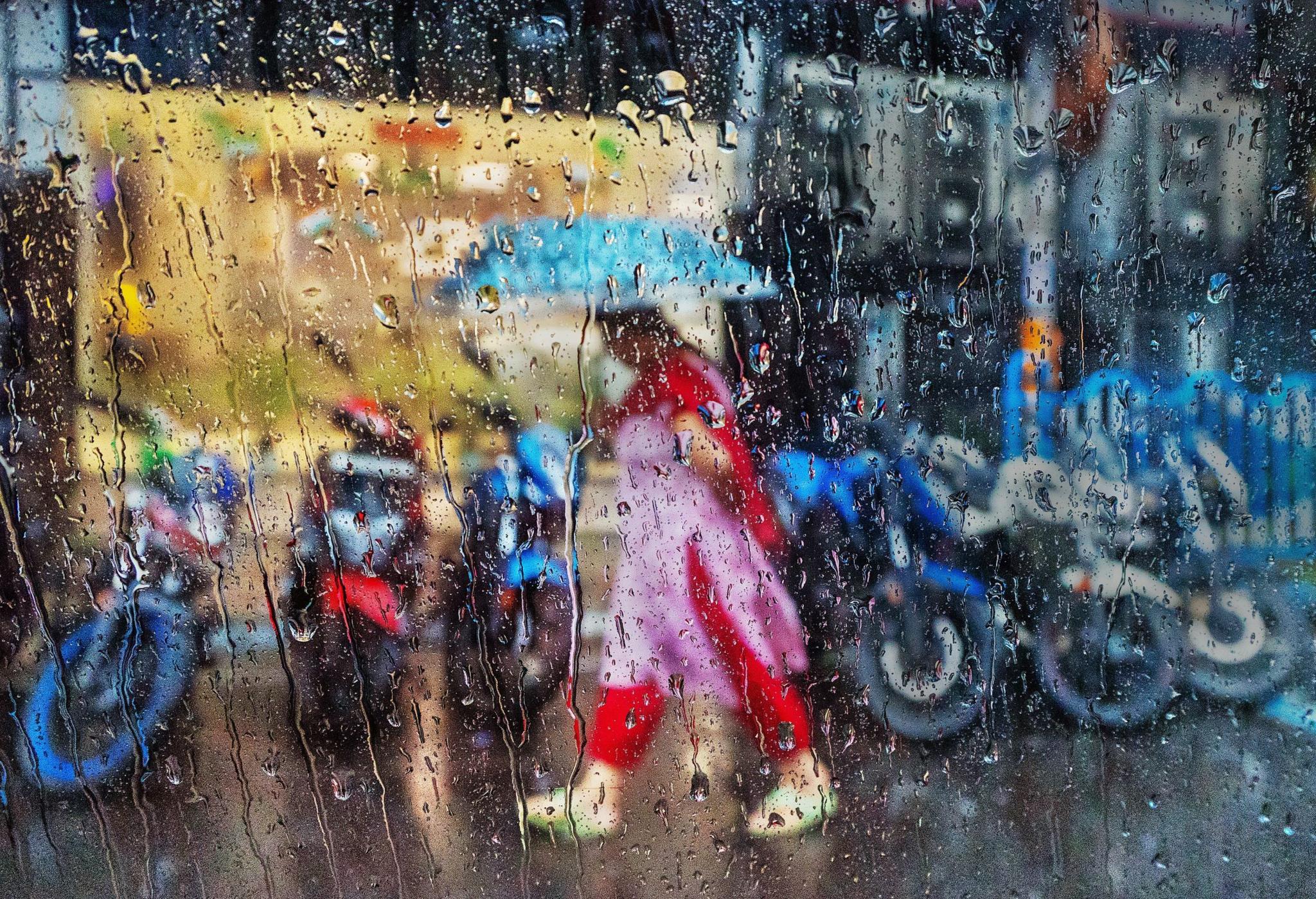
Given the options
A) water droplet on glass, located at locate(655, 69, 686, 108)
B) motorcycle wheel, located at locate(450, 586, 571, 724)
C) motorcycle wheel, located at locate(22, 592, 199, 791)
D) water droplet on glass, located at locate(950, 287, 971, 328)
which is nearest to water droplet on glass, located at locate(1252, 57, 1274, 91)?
water droplet on glass, located at locate(950, 287, 971, 328)

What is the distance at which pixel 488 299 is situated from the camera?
118 centimetres

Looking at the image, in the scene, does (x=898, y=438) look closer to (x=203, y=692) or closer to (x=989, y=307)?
(x=989, y=307)

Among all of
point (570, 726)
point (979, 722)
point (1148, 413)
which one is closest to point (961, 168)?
point (1148, 413)

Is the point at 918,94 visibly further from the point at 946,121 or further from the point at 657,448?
the point at 657,448

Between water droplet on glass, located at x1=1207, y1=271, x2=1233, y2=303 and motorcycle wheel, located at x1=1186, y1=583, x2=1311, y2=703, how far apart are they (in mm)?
486

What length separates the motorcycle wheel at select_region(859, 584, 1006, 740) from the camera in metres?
1.29

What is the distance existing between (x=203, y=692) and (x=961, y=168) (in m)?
1.37

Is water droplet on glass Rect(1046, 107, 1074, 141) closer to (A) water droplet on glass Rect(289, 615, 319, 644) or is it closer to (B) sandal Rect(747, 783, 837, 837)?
(B) sandal Rect(747, 783, 837, 837)

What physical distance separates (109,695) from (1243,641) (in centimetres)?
177

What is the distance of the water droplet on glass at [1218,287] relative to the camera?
4.40 ft

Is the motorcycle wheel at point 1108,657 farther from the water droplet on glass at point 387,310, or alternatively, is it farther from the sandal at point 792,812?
the water droplet on glass at point 387,310

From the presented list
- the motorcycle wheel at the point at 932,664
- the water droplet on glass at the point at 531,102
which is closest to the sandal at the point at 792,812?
the motorcycle wheel at the point at 932,664

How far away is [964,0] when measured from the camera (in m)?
1.27

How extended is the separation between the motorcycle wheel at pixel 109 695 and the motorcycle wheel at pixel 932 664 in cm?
101
